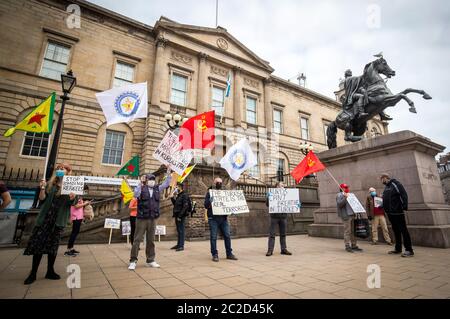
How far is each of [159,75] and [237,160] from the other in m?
14.6

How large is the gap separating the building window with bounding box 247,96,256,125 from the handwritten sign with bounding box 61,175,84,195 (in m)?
19.8

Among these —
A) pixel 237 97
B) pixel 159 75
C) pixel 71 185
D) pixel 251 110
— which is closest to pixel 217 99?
pixel 237 97

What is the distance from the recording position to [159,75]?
19031mm

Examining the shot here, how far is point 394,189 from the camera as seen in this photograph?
19.5ft

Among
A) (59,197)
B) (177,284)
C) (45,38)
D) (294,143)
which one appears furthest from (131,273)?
(294,143)

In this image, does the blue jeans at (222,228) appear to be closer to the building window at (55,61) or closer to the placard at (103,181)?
the placard at (103,181)

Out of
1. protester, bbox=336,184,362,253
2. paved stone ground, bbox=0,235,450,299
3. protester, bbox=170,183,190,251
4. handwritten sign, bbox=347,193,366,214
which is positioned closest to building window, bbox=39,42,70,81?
protester, bbox=170,183,190,251

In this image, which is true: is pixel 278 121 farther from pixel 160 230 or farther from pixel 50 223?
pixel 50 223

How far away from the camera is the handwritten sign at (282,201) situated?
638 cm

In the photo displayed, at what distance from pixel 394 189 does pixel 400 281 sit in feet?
10.4

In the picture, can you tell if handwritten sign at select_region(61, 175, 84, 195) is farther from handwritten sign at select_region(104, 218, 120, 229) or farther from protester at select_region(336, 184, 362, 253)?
protester at select_region(336, 184, 362, 253)

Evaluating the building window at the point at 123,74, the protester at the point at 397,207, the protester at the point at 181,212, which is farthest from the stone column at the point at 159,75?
the protester at the point at 397,207
